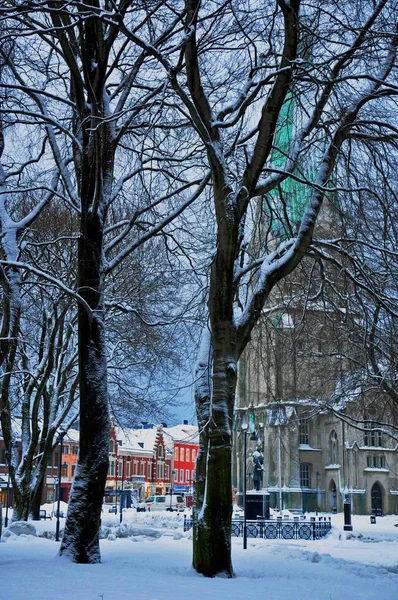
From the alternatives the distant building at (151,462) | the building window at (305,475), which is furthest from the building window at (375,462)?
the distant building at (151,462)

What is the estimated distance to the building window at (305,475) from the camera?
249 feet

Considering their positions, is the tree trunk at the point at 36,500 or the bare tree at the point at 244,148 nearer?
the bare tree at the point at 244,148

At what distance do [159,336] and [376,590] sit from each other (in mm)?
11783

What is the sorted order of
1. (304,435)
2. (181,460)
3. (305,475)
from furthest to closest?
1. (181,460)
2. (304,435)
3. (305,475)

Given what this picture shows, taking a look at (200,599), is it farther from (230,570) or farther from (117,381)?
(117,381)

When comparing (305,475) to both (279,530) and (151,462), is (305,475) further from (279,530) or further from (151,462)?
(279,530)

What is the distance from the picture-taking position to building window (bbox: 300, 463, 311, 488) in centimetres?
7575

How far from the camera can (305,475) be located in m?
76.1

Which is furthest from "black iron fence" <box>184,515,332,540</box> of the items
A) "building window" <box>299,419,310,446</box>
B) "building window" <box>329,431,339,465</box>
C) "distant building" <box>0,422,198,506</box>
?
"distant building" <box>0,422,198,506</box>

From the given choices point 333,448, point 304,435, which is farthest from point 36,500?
point 304,435

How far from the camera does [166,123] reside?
49.5 ft

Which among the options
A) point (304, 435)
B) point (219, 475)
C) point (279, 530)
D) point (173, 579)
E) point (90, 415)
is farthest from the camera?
point (304, 435)

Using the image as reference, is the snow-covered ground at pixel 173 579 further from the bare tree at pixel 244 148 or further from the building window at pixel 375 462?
the building window at pixel 375 462

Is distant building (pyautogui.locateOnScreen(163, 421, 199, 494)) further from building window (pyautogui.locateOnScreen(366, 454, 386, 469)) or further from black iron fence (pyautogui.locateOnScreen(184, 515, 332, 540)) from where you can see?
black iron fence (pyautogui.locateOnScreen(184, 515, 332, 540))
